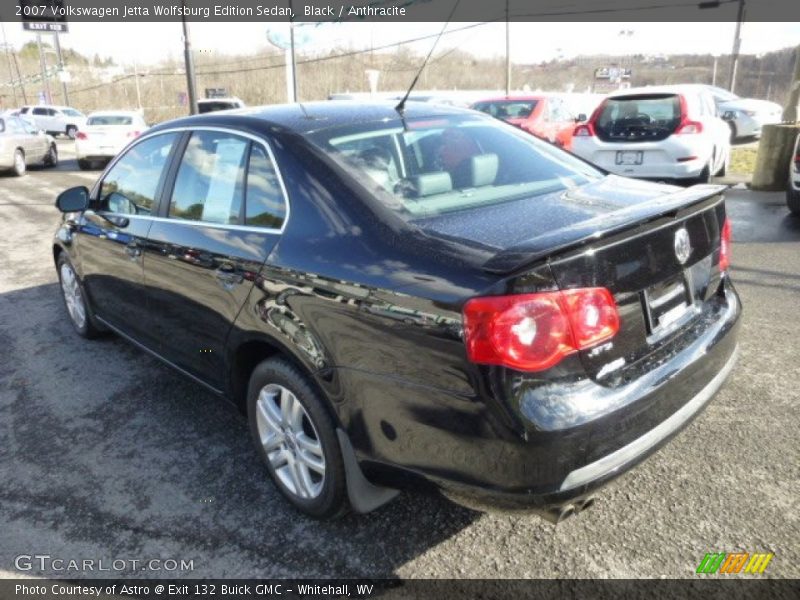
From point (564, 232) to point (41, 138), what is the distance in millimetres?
19194

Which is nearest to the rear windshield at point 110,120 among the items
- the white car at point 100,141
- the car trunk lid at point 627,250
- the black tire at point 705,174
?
the white car at point 100,141

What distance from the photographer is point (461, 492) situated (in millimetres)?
1988

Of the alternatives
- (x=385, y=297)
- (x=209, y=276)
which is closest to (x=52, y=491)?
(x=209, y=276)

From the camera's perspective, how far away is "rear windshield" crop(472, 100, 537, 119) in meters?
12.6

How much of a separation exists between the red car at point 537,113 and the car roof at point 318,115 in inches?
368

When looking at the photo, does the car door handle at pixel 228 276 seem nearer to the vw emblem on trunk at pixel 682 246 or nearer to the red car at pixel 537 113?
the vw emblem on trunk at pixel 682 246

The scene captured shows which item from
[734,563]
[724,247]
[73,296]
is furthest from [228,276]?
[73,296]

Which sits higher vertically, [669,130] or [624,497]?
[669,130]

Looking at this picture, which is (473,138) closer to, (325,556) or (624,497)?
(624,497)

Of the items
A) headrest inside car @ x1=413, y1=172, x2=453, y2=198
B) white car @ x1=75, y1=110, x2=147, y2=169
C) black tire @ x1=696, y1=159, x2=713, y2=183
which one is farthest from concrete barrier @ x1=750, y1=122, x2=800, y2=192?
white car @ x1=75, y1=110, x2=147, y2=169

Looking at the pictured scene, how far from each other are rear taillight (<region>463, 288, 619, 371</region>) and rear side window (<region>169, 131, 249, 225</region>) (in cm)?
144

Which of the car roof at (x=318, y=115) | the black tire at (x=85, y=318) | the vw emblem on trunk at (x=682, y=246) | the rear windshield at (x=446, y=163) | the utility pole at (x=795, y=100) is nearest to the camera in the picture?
the vw emblem on trunk at (x=682, y=246)

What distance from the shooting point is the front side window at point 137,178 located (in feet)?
11.5

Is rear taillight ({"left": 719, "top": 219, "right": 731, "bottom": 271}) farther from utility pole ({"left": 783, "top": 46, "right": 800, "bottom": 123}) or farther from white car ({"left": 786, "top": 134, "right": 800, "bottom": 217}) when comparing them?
utility pole ({"left": 783, "top": 46, "right": 800, "bottom": 123})
